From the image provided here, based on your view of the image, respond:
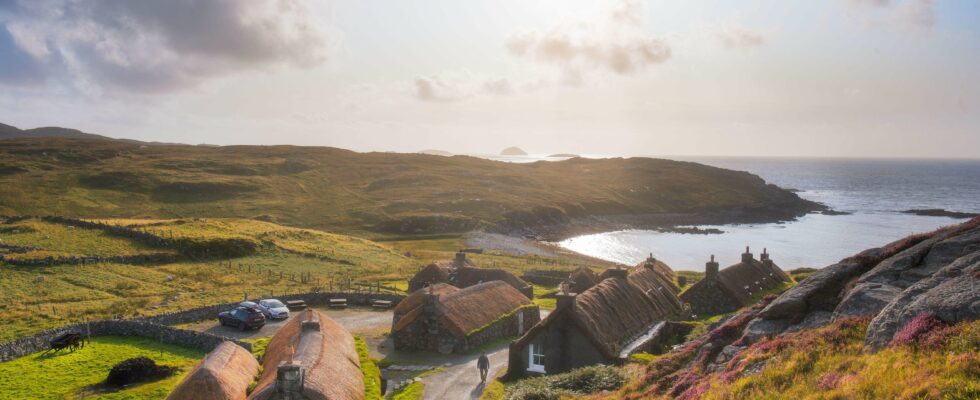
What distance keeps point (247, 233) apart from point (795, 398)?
81.8 m

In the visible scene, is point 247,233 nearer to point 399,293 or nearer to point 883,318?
point 399,293

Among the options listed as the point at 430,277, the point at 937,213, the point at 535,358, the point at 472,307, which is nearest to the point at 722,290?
the point at 472,307

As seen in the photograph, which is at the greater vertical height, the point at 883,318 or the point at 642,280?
the point at 883,318

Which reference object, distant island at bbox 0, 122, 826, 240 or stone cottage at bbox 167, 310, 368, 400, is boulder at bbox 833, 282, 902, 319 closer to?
stone cottage at bbox 167, 310, 368, 400

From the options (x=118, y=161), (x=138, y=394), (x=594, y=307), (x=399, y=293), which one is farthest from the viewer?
(x=118, y=161)

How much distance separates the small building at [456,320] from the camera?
3712cm

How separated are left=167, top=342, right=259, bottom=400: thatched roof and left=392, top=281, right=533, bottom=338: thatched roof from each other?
1181 cm

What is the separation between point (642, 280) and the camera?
1656 inches

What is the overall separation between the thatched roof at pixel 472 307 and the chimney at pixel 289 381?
1598 cm

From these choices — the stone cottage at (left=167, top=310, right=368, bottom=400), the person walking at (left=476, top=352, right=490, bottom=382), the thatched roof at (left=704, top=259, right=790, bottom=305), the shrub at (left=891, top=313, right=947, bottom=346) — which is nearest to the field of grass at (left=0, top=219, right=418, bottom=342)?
the stone cottage at (left=167, top=310, right=368, bottom=400)

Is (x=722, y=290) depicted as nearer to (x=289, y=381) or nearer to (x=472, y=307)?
(x=472, y=307)

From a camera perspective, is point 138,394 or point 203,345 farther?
point 203,345

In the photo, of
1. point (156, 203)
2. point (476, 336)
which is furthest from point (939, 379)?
point (156, 203)

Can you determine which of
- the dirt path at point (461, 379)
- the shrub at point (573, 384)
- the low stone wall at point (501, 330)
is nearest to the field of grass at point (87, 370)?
the dirt path at point (461, 379)
